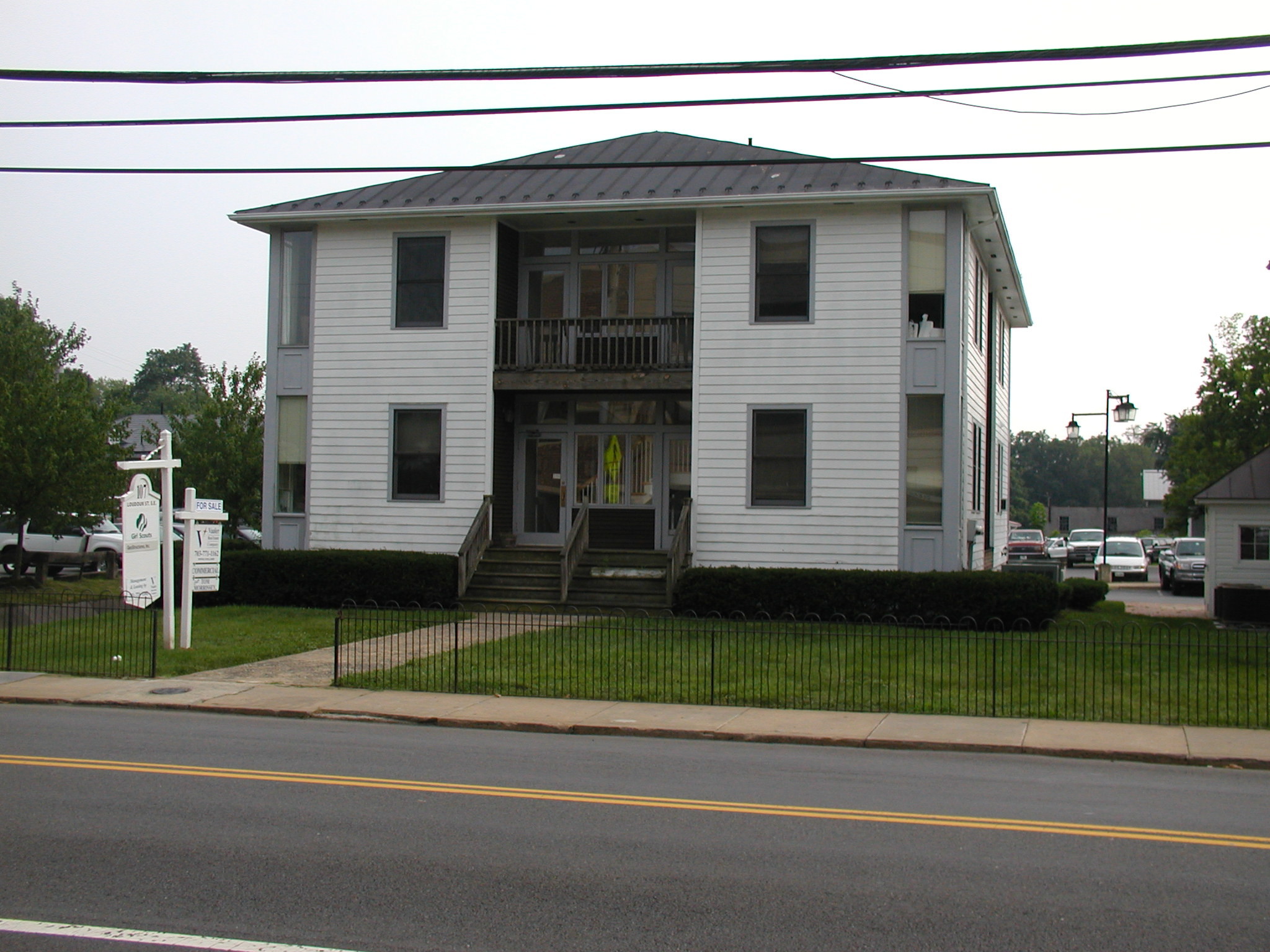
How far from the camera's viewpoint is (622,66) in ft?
36.7

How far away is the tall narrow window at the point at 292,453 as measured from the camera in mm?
25047

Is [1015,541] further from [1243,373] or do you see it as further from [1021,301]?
[1021,301]

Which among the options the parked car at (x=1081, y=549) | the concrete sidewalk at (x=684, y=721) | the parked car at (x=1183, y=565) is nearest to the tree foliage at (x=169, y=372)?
the parked car at (x=1081, y=549)

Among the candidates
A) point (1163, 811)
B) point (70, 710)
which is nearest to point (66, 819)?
point (70, 710)

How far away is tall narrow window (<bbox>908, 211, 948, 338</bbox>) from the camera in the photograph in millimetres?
22156

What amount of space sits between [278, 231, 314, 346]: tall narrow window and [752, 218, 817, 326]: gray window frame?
9094 millimetres

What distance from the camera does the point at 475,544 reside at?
23.1m

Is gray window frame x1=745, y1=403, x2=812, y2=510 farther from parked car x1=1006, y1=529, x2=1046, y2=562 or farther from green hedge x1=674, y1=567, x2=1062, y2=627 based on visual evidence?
parked car x1=1006, y1=529, x2=1046, y2=562

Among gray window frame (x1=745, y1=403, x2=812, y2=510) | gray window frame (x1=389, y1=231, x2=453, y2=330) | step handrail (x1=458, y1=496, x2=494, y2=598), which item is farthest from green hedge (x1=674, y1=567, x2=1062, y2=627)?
gray window frame (x1=389, y1=231, x2=453, y2=330)

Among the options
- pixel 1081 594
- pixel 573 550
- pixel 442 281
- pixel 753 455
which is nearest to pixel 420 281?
pixel 442 281

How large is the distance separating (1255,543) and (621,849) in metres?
19.7

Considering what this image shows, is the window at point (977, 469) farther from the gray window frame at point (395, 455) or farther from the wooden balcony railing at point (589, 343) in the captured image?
the gray window frame at point (395, 455)

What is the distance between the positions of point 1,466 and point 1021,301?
24068mm

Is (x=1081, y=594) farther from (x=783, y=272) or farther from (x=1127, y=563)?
(x=1127, y=563)
